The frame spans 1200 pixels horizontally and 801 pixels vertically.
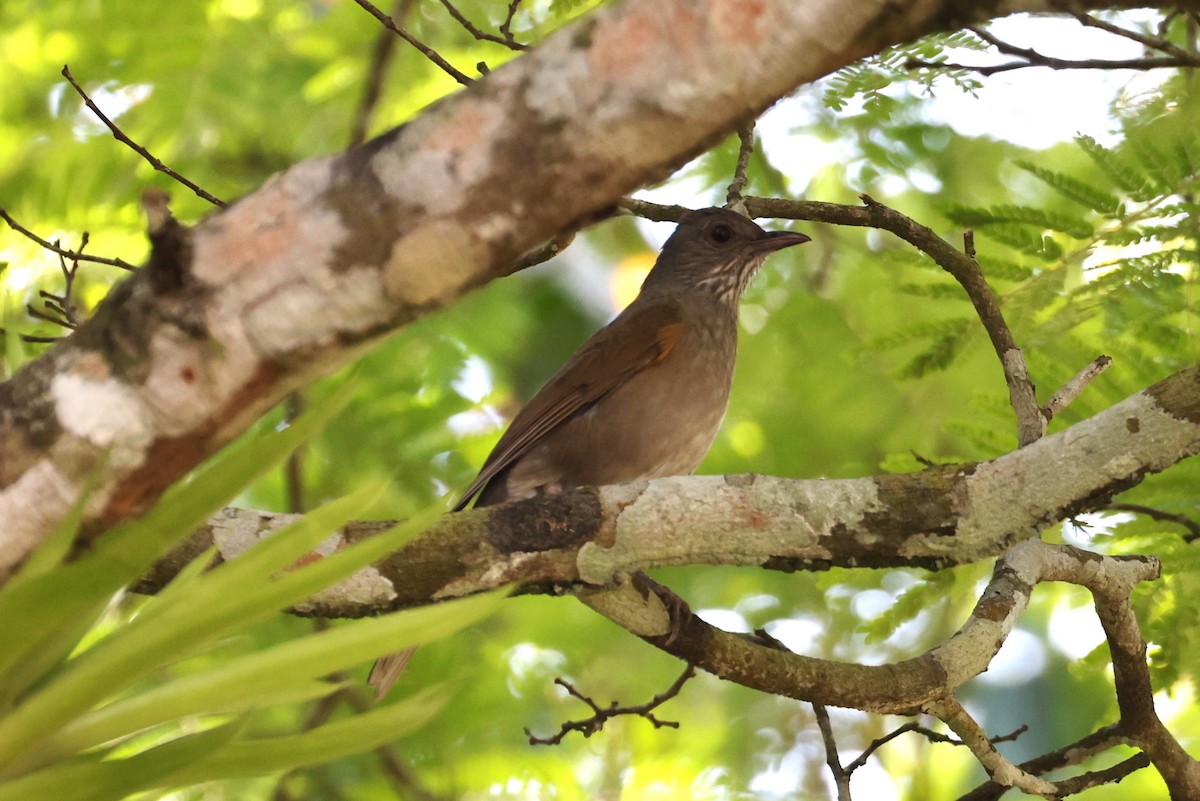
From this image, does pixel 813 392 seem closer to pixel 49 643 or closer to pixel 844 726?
pixel 844 726

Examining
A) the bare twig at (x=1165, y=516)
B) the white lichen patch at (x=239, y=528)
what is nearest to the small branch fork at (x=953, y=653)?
the bare twig at (x=1165, y=516)

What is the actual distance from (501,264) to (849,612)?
466cm

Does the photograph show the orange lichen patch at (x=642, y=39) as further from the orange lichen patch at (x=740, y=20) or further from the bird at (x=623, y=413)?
the bird at (x=623, y=413)

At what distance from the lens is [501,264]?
1.82 meters

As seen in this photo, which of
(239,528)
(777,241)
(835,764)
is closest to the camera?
(239,528)

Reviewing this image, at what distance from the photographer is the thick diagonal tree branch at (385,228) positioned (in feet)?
5.56

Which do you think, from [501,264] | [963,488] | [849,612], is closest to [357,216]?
[501,264]

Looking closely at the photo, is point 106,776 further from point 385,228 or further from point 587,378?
point 587,378

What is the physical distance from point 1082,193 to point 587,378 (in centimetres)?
199

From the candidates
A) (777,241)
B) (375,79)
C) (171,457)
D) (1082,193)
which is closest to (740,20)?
(171,457)

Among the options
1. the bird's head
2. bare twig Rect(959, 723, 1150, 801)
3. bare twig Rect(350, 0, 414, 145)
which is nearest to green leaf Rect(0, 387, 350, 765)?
bare twig Rect(959, 723, 1150, 801)

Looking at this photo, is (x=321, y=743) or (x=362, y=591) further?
(x=362, y=591)

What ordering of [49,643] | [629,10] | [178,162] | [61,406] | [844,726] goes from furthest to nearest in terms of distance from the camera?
[844,726], [178,162], [49,643], [61,406], [629,10]

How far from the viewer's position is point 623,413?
16.1ft
